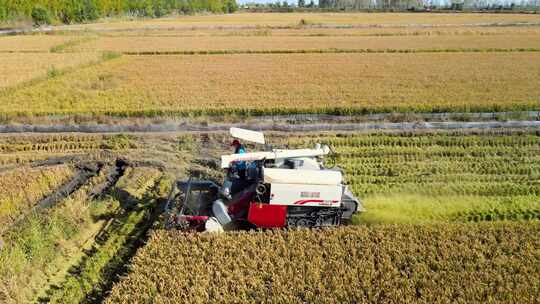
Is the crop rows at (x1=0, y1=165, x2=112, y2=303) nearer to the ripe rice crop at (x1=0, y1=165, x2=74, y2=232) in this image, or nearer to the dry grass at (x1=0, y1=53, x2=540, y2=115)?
the ripe rice crop at (x1=0, y1=165, x2=74, y2=232)

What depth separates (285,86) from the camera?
24031 millimetres

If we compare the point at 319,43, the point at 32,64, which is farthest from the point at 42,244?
the point at 319,43

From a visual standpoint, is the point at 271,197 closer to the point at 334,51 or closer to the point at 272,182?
the point at 272,182

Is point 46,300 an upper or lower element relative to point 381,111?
lower

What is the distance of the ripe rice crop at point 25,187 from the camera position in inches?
425

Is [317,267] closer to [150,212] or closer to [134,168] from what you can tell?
[150,212]

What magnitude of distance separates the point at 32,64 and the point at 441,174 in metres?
28.9

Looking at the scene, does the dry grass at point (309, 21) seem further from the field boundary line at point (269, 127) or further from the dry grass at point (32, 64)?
the field boundary line at point (269, 127)

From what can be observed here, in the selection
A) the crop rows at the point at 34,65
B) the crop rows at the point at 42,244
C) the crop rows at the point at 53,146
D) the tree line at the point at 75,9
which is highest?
the tree line at the point at 75,9

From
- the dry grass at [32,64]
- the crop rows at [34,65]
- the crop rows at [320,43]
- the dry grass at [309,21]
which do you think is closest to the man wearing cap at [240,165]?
the crop rows at [34,65]

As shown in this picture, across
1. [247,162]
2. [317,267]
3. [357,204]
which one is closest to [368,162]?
[357,204]

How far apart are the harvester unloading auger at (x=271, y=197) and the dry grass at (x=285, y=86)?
10111 mm

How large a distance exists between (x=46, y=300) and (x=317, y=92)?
17164 millimetres

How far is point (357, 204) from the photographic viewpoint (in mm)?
9180
